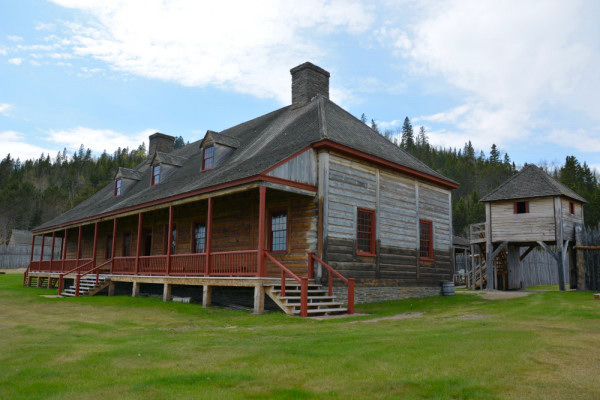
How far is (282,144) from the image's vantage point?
715 inches

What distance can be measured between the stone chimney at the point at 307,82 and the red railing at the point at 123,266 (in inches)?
405

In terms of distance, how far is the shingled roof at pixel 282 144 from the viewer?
16.4 metres

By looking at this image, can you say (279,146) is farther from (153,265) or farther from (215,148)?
(153,265)

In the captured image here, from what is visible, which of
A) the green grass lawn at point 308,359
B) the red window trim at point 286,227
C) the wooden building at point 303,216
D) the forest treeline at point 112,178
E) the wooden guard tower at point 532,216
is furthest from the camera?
the forest treeline at point 112,178

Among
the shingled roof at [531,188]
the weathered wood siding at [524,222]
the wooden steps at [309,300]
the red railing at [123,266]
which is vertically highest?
the shingled roof at [531,188]

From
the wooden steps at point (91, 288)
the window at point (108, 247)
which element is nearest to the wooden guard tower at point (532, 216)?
the wooden steps at point (91, 288)

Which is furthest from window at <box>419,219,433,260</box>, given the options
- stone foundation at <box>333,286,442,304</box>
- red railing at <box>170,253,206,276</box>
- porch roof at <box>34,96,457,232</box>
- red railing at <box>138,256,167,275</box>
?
red railing at <box>138,256,167,275</box>

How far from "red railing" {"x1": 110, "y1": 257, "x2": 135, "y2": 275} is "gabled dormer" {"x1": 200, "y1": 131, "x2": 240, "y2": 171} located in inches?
Answer: 206

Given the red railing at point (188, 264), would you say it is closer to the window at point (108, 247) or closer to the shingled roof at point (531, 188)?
the window at point (108, 247)

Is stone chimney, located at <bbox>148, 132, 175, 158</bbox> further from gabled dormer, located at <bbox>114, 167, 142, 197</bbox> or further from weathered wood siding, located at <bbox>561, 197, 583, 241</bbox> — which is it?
weathered wood siding, located at <bbox>561, 197, 583, 241</bbox>

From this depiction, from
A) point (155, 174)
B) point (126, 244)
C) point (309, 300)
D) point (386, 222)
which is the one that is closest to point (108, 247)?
point (126, 244)

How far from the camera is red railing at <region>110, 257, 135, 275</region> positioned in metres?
21.2

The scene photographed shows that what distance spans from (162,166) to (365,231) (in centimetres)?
1281

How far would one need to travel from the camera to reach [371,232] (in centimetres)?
1758
